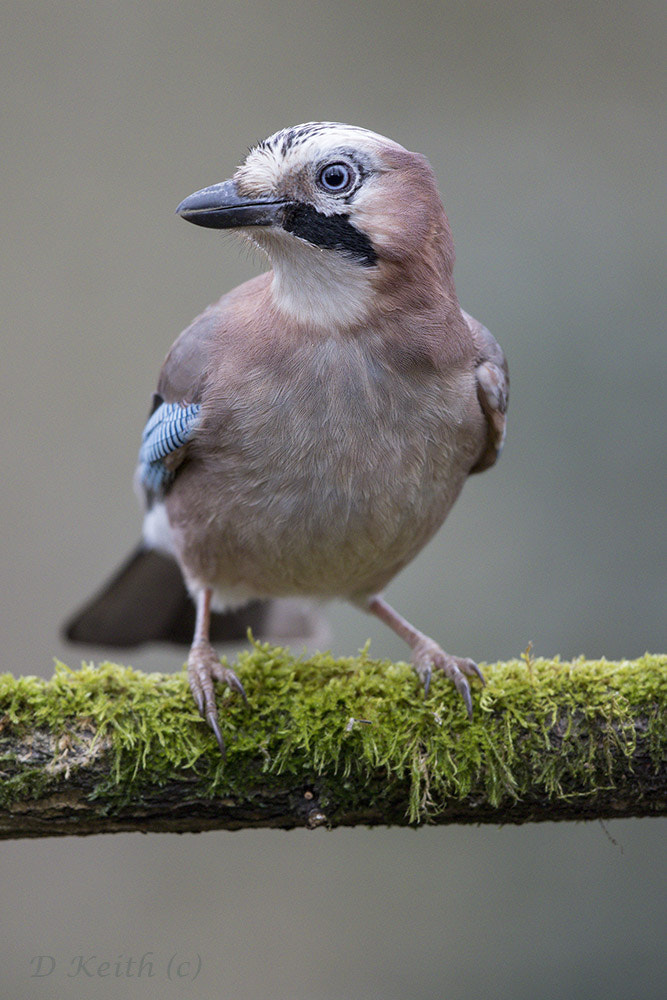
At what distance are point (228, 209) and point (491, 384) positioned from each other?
1221mm

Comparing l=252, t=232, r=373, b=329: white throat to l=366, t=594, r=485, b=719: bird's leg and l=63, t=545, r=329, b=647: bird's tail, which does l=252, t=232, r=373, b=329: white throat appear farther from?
l=63, t=545, r=329, b=647: bird's tail

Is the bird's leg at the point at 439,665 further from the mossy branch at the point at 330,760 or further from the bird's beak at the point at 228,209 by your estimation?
the bird's beak at the point at 228,209

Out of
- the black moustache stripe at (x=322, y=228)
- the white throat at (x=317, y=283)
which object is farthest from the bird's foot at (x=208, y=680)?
the black moustache stripe at (x=322, y=228)

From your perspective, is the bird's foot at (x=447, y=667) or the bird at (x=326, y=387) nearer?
the bird at (x=326, y=387)

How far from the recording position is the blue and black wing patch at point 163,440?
154 inches

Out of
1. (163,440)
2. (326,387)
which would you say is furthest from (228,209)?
(163,440)

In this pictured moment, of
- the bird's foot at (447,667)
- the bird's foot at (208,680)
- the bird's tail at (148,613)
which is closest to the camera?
the bird's foot at (208,680)

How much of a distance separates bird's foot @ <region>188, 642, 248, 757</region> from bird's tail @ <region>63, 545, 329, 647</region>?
1.16 metres

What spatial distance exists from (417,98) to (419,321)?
140 inches

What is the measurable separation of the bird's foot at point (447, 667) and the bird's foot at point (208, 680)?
672 mm

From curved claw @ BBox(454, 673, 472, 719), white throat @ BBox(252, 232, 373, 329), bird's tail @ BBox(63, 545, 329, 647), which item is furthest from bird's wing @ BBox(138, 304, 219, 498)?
curved claw @ BBox(454, 673, 472, 719)

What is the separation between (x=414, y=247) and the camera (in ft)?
11.7

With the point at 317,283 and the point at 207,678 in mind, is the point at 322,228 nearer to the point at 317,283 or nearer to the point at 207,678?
the point at 317,283

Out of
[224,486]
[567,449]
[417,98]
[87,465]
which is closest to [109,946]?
[87,465]
